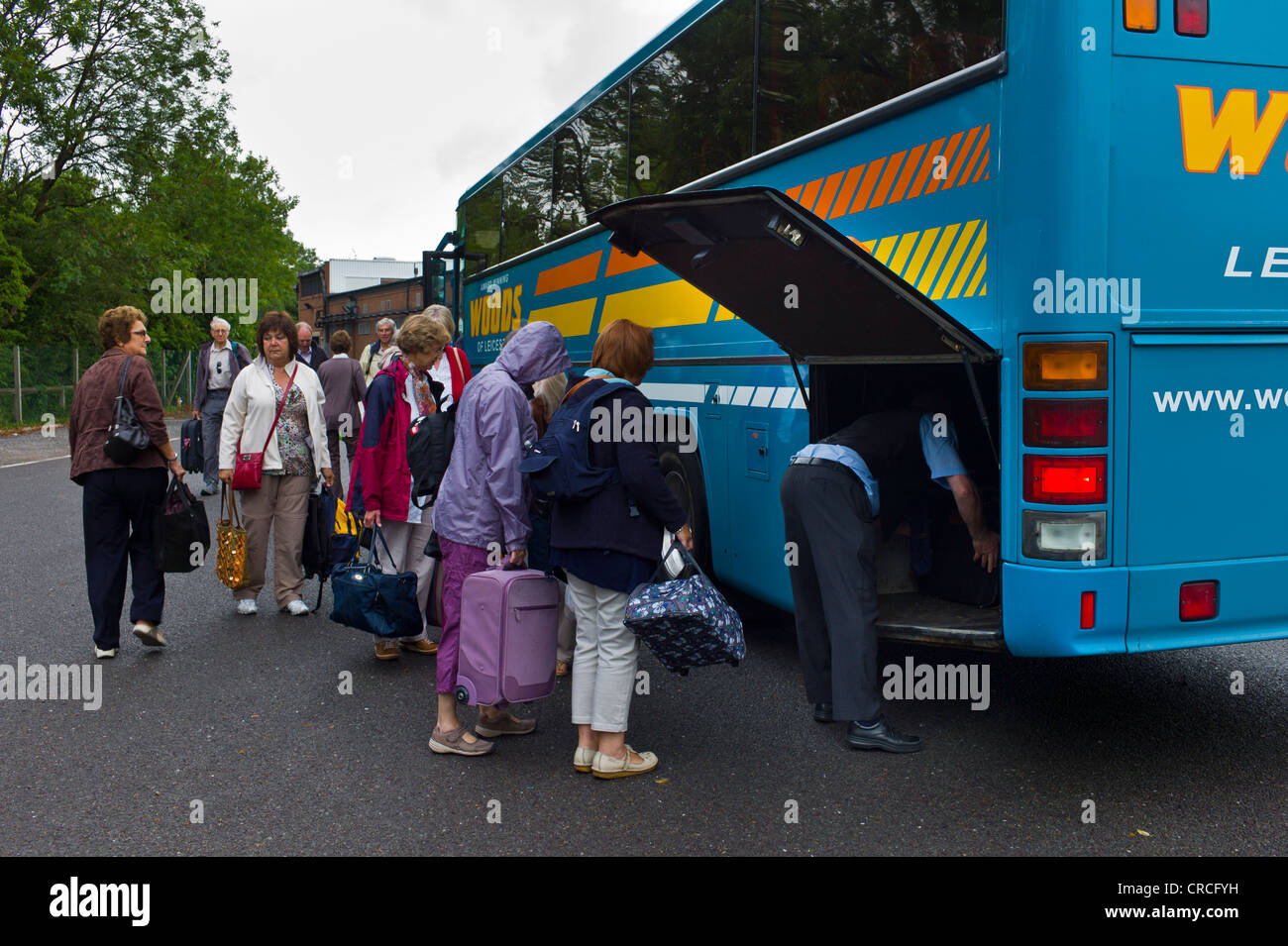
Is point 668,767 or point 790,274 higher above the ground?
point 790,274

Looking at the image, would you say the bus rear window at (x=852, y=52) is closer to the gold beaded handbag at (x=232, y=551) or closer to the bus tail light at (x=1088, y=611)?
the bus tail light at (x=1088, y=611)

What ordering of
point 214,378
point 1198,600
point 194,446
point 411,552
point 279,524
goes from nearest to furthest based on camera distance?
1. point 1198,600
2. point 411,552
3. point 279,524
4. point 214,378
5. point 194,446

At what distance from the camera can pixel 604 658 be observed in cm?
467

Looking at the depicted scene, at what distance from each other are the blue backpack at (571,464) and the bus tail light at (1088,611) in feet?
5.72

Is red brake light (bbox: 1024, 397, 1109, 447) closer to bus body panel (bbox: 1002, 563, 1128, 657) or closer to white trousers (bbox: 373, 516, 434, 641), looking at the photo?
bus body panel (bbox: 1002, 563, 1128, 657)

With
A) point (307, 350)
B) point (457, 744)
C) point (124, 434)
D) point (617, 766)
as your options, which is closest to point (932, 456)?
point (617, 766)

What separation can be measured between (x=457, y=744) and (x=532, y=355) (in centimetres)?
167

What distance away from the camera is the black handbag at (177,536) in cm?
642

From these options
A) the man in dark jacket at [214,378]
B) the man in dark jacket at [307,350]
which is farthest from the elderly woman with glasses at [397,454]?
the man in dark jacket at [214,378]

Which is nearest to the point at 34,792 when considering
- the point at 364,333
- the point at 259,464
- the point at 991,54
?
the point at 259,464

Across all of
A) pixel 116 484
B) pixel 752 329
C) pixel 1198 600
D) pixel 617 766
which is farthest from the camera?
pixel 116 484

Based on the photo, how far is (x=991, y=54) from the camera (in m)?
4.26

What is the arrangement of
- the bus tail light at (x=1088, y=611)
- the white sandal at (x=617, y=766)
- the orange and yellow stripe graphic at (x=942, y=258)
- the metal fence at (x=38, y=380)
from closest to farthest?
the bus tail light at (x=1088, y=611) → the orange and yellow stripe graphic at (x=942, y=258) → the white sandal at (x=617, y=766) → the metal fence at (x=38, y=380)

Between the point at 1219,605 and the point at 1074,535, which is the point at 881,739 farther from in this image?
the point at 1219,605
